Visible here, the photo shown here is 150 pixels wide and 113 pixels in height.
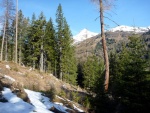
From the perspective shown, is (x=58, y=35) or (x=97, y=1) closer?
(x=97, y=1)

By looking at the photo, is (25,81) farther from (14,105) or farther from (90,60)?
(90,60)

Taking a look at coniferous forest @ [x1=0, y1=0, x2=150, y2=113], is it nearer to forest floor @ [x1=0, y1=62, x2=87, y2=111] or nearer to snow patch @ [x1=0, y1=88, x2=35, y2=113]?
forest floor @ [x1=0, y1=62, x2=87, y2=111]

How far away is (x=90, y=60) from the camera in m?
57.0

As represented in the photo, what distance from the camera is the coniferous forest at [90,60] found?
13734 millimetres

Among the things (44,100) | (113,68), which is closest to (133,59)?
(44,100)

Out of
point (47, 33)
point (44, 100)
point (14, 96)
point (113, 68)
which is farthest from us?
point (47, 33)

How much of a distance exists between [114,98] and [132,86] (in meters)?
1.44

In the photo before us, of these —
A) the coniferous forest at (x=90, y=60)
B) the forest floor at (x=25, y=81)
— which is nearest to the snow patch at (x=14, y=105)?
the forest floor at (x=25, y=81)

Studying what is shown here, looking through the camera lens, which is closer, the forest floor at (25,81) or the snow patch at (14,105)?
the snow patch at (14,105)

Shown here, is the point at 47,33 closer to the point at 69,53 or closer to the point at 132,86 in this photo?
the point at 69,53

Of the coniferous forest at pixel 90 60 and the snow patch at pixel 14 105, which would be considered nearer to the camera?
the snow patch at pixel 14 105

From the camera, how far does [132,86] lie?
46.4 ft

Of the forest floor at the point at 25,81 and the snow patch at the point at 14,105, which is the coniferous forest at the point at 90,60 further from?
the snow patch at the point at 14,105

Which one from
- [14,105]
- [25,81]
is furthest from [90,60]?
[14,105]
